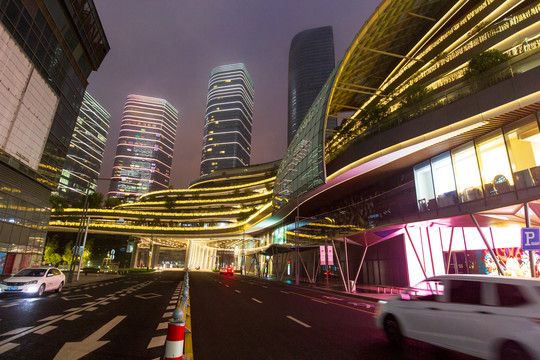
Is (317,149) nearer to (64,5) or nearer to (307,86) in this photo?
(64,5)

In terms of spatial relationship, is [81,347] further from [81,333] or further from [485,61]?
[485,61]

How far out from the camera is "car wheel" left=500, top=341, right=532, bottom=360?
4527mm

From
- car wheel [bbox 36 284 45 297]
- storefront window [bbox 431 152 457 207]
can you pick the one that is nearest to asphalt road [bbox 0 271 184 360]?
car wheel [bbox 36 284 45 297]

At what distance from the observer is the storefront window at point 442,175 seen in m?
19.8

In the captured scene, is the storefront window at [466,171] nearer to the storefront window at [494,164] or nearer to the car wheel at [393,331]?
the storefront window at [494,164]

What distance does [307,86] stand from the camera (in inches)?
7210

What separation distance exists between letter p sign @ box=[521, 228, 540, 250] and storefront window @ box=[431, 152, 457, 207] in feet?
27.2

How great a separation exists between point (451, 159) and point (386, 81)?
21352 millimetres

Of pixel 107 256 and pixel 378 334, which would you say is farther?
pixel 107 256

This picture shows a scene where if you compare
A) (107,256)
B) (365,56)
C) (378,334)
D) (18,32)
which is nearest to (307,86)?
(107,256)

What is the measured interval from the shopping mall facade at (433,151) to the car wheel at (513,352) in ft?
27.2

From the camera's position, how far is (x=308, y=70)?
188 meters

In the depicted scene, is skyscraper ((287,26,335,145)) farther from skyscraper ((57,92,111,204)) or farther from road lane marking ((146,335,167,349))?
road lane marking ((146,335,167,349))

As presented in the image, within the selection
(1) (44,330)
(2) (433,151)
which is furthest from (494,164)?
(1) (44,330)
